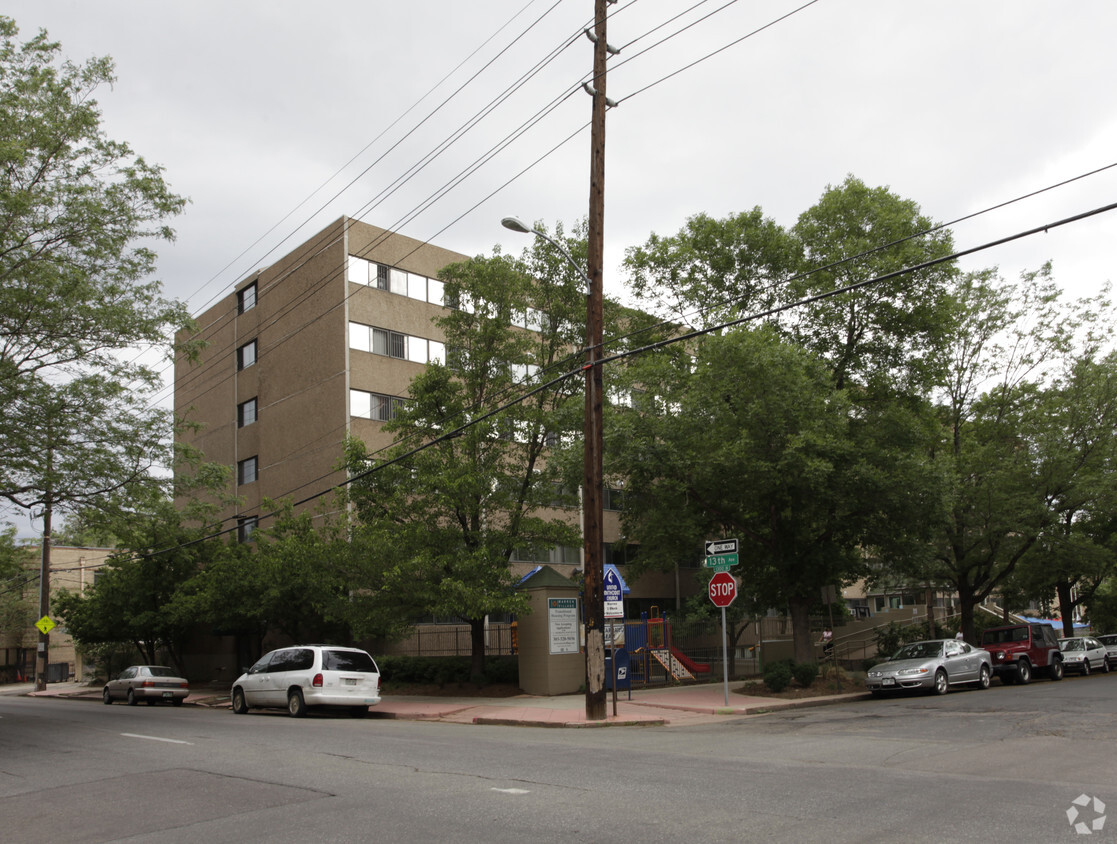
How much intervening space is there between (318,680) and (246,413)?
77.0ft

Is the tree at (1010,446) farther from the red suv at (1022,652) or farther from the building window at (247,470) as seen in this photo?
the building window at (247,470)

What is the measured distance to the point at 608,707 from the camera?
64.4 ft

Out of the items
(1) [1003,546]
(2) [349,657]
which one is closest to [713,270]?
(1) [1003,546]

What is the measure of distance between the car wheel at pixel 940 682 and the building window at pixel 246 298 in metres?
31.7

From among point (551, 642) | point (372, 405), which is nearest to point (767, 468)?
point (551, 642)

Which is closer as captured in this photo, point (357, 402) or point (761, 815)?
point (761, 815)

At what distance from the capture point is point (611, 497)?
4012 cm

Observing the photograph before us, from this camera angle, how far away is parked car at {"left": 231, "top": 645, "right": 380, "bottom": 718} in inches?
773

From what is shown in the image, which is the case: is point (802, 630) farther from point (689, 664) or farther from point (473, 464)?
point (473, 464)

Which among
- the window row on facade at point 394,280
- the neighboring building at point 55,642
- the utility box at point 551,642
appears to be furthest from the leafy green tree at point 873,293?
the neighboring building at point 55,642

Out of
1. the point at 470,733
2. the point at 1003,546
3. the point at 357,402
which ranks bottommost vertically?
the point at 470,733

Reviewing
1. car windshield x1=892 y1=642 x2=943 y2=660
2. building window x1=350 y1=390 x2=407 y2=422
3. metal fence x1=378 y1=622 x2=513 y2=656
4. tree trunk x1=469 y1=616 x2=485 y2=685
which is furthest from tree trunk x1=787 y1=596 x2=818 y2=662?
building window x1=350 y1=390 x2=407 y2=422

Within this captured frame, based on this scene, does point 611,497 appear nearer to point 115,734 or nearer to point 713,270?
point 713,270

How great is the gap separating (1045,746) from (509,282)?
58.1ft
